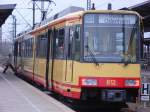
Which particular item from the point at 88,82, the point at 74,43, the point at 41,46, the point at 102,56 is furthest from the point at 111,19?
the point at 41,46

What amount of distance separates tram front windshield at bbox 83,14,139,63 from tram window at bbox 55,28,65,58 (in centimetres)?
174

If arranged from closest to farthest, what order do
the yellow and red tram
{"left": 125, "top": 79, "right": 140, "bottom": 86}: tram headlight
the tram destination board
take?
the yellow and red tram, {"left": 125, "top": 79, "right": 140, "bottom": 86}: tram headlight, the tram destination board

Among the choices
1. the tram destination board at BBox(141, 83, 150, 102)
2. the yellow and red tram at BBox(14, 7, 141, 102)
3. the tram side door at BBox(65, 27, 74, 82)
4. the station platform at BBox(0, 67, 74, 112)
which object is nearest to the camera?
the station platform at BBox(0, 67, 74, 112)

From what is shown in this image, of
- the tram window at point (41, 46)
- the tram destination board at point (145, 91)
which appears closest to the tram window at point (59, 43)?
the tram window at point (41, 46)

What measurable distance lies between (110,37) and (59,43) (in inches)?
106

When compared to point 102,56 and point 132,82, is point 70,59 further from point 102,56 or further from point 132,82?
point 132,82

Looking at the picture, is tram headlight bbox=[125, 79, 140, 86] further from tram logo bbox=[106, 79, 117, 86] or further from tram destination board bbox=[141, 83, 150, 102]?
tram destination board bbox=[141, 83, 150, 102]

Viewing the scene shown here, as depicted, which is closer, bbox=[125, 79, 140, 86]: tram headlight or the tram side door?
bbox=[125, 79, 140, 86]: tram headlight

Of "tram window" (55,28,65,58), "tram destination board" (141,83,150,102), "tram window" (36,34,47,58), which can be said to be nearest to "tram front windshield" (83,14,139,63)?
"tram destination board" (141,83,150,102)

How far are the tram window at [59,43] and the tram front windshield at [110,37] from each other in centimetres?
174

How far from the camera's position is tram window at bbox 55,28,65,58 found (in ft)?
59.5

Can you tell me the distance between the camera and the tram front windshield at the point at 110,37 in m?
16.3

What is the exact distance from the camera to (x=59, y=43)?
1864 centimetres

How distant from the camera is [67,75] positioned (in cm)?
1694
